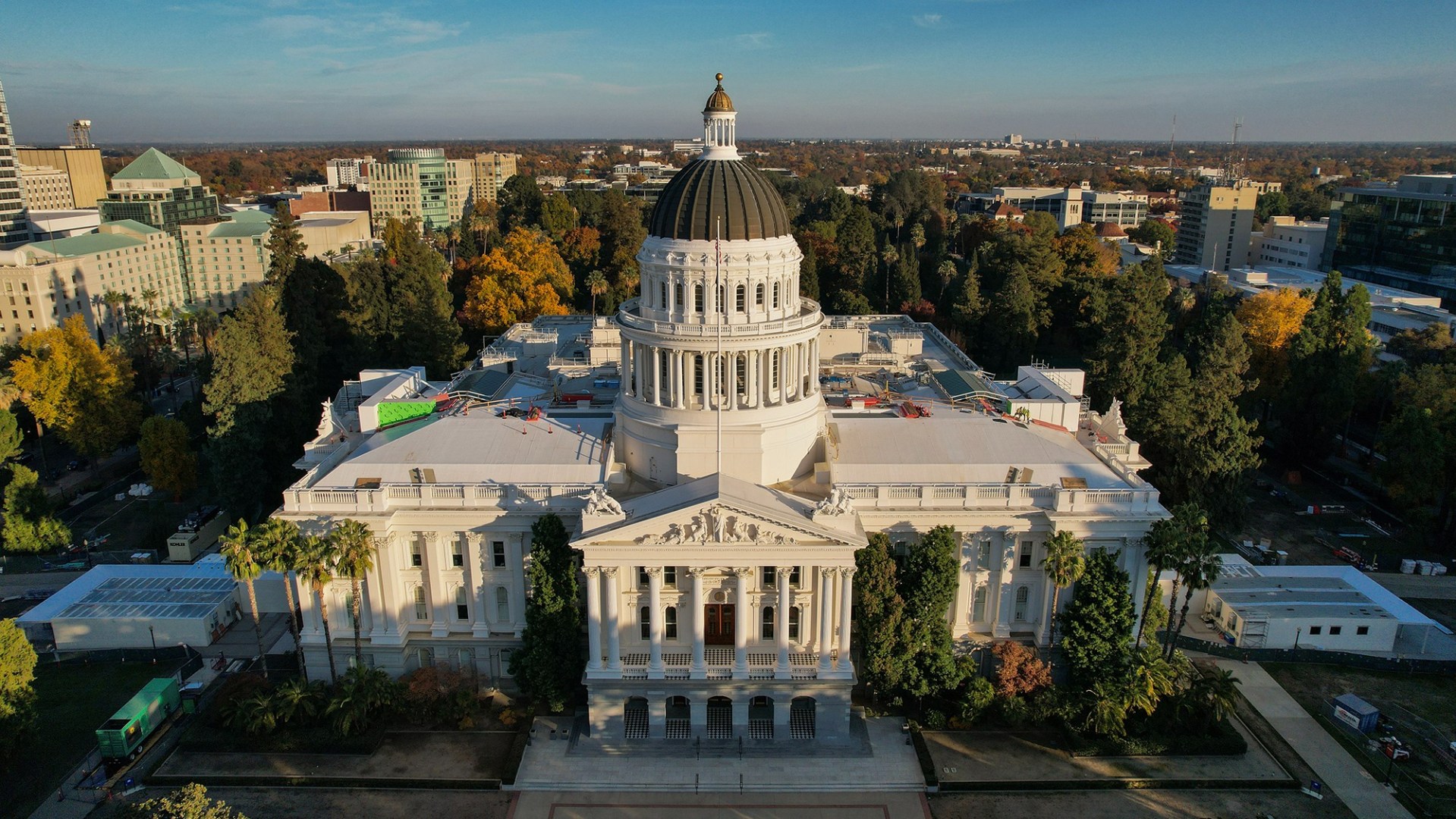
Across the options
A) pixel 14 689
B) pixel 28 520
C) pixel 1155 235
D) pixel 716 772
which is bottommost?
pixel 716 772

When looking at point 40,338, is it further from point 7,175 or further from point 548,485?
point 7,175

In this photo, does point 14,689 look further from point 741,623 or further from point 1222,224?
point 1222,224

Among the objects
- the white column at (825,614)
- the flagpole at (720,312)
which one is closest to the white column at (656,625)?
the flagpole at (720,312)

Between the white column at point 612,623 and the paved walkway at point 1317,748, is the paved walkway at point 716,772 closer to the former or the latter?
the white column at point 612,623

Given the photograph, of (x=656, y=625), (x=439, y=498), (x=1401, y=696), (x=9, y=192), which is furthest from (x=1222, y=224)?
(x=9, y=192)

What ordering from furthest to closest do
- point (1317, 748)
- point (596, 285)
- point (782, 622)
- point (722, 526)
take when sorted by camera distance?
point (596, 285) → point (782, 622) → point (1317, 748) → point (722, 526)

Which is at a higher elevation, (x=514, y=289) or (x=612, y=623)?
(x=514, y=289)
